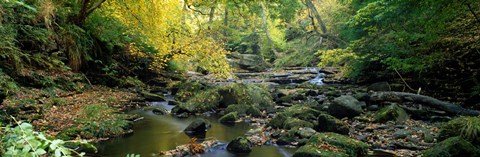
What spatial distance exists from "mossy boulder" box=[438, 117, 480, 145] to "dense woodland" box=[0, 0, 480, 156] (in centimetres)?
244

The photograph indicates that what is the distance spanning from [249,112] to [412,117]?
4993 millimetres

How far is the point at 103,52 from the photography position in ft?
52.6

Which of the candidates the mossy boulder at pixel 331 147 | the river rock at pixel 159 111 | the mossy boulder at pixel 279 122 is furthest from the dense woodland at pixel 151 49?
the mossy boulder at pixel 279 122

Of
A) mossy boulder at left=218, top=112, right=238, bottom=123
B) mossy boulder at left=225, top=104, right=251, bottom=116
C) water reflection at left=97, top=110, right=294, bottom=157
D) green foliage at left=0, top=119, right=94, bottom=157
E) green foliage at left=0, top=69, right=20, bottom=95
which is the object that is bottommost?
water reflection at left=97, top=110, right=294, bottom=157

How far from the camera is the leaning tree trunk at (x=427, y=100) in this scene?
925cm

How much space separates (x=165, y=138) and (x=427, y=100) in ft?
25.7

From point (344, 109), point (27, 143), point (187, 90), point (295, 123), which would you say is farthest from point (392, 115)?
point (27, 143)

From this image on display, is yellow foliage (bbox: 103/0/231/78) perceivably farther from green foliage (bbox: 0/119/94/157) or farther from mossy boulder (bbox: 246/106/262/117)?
green foliage (bbox: 0/119/94/157)

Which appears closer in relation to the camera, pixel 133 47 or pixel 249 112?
pixel 249 112

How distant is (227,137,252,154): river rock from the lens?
276 inches

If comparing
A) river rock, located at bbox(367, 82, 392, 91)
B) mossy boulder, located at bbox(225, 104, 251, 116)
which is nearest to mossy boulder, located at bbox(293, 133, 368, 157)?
mossy boulder, located at bbox(225, 104, 251, 116)

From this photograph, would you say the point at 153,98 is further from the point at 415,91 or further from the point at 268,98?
the point at 415,91

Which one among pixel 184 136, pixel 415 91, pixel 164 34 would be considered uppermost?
pixel 164 34

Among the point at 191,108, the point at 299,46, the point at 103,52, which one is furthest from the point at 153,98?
the point at 299,46
